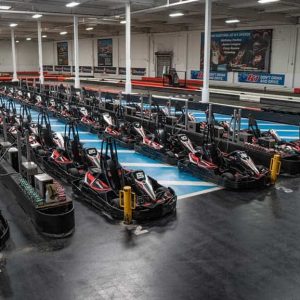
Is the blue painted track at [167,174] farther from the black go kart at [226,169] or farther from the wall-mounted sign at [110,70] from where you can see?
the wall-mounted sign at [110,70]

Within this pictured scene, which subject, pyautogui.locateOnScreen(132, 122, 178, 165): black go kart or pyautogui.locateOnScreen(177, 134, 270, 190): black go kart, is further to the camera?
pyautogui.locateOnScreen(132, 122, 178, 165): black go kart

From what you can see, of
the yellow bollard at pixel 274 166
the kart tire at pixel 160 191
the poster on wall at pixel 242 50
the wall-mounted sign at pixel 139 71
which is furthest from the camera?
the wall-mounted sign at pixel 139 71

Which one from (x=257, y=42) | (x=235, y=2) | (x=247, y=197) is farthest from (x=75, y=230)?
(x=257, y=42)

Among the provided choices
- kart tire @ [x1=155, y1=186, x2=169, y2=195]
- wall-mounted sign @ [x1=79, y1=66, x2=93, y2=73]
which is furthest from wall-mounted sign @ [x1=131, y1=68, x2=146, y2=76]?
kart tire @ [x1=155, y1=186, x2=169, y2=195]

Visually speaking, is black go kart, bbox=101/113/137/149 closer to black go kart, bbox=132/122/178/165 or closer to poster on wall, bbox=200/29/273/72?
black go kart, bbox=132/122/178/165

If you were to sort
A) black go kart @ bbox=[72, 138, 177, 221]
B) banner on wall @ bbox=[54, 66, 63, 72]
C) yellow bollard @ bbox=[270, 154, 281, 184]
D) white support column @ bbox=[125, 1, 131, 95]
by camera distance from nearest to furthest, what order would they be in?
black go kart @ bbox=[72, 138, 177, 221]
yellow bollard @ bbox=[270, 154, 281, 184]
white support column @ bbox=[125, 1, 131, 95]
banner on wall @ bbox=[54, 66, 63, 72]

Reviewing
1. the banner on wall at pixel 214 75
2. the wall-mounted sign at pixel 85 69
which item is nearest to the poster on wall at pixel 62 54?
the wall-mounted sign at pixel 85 69

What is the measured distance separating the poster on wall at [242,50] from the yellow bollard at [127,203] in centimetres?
1622

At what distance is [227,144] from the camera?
28.0 feet

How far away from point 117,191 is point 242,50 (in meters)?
16.8

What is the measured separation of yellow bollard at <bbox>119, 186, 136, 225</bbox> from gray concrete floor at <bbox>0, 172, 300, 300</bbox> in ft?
0.61

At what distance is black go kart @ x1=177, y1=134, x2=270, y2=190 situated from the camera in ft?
21.4

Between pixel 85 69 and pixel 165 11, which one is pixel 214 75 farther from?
pixel 85 69

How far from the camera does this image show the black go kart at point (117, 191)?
524cm
